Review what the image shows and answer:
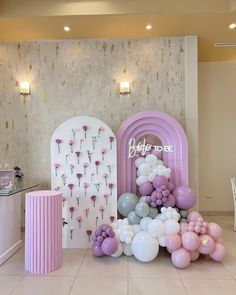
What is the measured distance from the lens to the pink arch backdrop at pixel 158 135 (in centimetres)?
414

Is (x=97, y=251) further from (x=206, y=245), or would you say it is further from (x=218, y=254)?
(x=218, y=254)

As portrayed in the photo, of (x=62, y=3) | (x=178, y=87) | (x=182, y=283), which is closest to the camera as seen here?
(x=182, y=283)

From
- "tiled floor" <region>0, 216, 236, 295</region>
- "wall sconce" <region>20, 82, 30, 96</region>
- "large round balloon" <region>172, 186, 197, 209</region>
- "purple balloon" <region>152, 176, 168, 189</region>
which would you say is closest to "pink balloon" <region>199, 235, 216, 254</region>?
"tiled floor" <region>0, 216, 236, 295</region>

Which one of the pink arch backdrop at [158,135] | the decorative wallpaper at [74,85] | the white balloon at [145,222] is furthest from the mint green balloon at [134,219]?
the decorative wallpaper at [74,85]

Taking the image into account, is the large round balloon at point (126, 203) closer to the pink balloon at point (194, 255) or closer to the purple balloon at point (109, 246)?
the purple balloon at point (109, 246)

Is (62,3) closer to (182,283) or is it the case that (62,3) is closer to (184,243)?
(184,243)

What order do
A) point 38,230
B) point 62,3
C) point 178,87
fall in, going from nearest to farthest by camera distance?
point 38,230, point 62,3, point 178,87

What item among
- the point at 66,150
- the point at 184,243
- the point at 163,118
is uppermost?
the point at 163,118

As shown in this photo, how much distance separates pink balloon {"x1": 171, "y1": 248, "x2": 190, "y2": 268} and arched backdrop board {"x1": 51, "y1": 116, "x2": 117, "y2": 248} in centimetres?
118

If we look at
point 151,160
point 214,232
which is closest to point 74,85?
point 151,160

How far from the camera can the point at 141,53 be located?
15.0 ft

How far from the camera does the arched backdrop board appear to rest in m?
4.02

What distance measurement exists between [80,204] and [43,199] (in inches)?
38.2

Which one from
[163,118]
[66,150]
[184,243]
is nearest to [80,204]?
[66,150]
